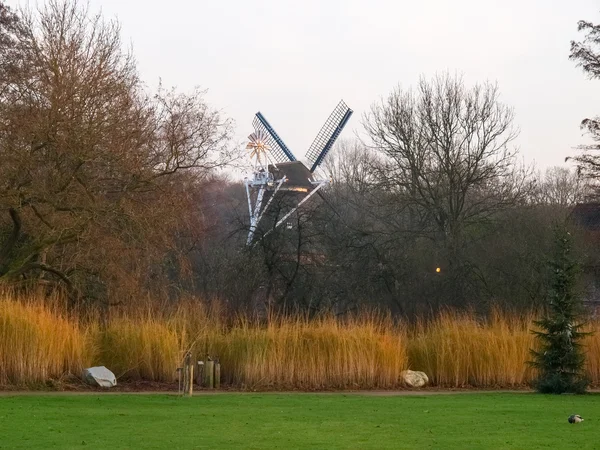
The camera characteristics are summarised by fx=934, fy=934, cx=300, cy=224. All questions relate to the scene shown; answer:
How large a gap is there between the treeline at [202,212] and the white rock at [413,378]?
26.5 ft

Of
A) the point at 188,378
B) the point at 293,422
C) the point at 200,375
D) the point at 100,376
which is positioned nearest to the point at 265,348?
the point at 200,375

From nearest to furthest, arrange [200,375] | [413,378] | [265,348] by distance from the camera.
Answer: [200,375]
[265,348]
[413,378]

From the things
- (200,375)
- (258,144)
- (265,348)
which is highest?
(258,144)

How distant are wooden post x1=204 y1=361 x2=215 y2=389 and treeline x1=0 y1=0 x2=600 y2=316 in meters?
5.73

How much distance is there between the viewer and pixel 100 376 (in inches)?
813

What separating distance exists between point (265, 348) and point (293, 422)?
28.7 ft

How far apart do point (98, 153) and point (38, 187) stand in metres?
1.81

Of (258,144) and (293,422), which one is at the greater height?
(258,144)

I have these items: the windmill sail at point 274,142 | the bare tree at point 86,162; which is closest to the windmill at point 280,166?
the windmill sail at point 274,142

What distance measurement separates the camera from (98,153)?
965 inches

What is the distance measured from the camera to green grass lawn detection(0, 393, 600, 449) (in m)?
11.2

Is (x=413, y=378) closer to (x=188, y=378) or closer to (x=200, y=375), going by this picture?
(x=200, y=375)

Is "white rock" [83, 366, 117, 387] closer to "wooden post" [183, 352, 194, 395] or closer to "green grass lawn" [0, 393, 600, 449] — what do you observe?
"green grass lawn" [0, 393, 600, 449]

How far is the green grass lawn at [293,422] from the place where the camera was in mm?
11250
